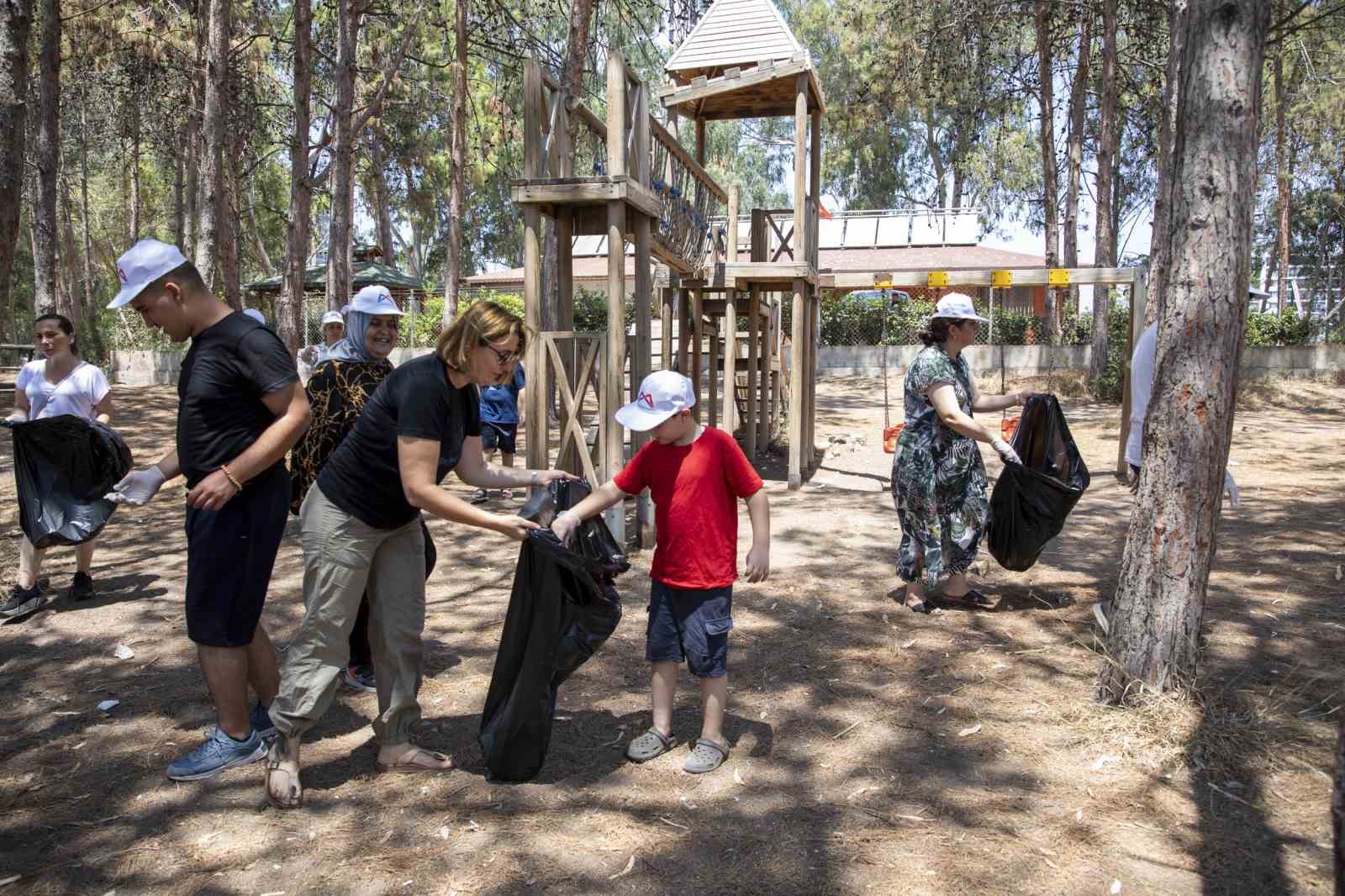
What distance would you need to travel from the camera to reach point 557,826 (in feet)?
10.2

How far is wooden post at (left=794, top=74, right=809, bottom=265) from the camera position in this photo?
9.59 meters

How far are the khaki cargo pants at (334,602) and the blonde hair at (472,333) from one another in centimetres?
61

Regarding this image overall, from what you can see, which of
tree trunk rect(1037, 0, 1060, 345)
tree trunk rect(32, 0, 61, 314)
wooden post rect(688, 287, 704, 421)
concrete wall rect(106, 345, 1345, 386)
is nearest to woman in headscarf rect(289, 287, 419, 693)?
tree trunk rect(32, 0, 61, 314)

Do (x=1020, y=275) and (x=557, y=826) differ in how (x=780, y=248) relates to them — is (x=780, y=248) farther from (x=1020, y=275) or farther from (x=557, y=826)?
(x=557, y=826)

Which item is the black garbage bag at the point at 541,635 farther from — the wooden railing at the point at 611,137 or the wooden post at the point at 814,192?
the wooden post at the point at 814,192

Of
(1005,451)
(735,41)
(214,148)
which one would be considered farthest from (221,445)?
(214,148)

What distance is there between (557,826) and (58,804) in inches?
66.4

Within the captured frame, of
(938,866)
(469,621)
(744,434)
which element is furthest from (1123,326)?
(938,866)

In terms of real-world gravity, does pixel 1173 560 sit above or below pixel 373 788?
above

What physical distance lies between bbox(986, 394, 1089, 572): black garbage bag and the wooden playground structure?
8.15 feet

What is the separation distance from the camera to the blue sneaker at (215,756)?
11.1ft

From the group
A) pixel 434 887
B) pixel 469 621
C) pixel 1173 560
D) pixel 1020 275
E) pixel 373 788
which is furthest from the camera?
pixel 1020 275

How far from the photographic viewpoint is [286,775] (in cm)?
320

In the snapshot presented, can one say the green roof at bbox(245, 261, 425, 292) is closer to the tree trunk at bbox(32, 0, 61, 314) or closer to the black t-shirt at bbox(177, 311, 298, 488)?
the tree trunk at bbox(32, 0, 61, 314)
